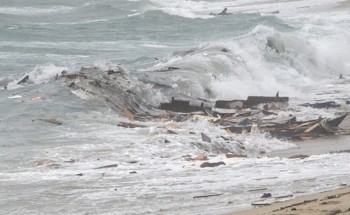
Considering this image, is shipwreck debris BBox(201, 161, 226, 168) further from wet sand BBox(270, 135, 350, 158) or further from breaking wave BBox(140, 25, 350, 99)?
breaking wave BBox(140, 25, 350, 99)

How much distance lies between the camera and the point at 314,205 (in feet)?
23.7

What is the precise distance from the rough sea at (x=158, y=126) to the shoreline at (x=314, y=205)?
1.41 ft

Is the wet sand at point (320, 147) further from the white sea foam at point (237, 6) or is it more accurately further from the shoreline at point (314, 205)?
the white sea foam at point (237, 6)

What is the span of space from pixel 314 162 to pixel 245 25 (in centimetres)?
2651

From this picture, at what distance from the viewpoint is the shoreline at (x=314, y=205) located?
22.4ft

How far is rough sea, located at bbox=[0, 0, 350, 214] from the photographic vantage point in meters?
9.03

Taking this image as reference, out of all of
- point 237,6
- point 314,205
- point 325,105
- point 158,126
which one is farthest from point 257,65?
point 237,6

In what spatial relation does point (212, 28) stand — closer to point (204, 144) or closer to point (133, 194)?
point (204, 144)

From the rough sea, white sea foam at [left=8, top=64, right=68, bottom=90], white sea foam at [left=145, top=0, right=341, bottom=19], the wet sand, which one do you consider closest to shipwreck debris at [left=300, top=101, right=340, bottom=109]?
A: the rough sea

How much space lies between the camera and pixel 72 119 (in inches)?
579

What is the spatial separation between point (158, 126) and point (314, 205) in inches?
272

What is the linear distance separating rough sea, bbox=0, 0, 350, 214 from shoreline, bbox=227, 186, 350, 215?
0.43 metres

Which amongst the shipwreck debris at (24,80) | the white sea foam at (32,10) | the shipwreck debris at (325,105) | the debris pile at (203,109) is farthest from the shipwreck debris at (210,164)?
the white sea foam at (32,10)

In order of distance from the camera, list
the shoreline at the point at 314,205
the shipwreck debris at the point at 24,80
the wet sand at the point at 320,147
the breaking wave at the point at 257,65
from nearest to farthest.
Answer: the shoreline at the point at 314,205, the wet sand at the point at 320,147, the shipwreck debris at the point at 24,80, the breaking wave at the point at 257,65
